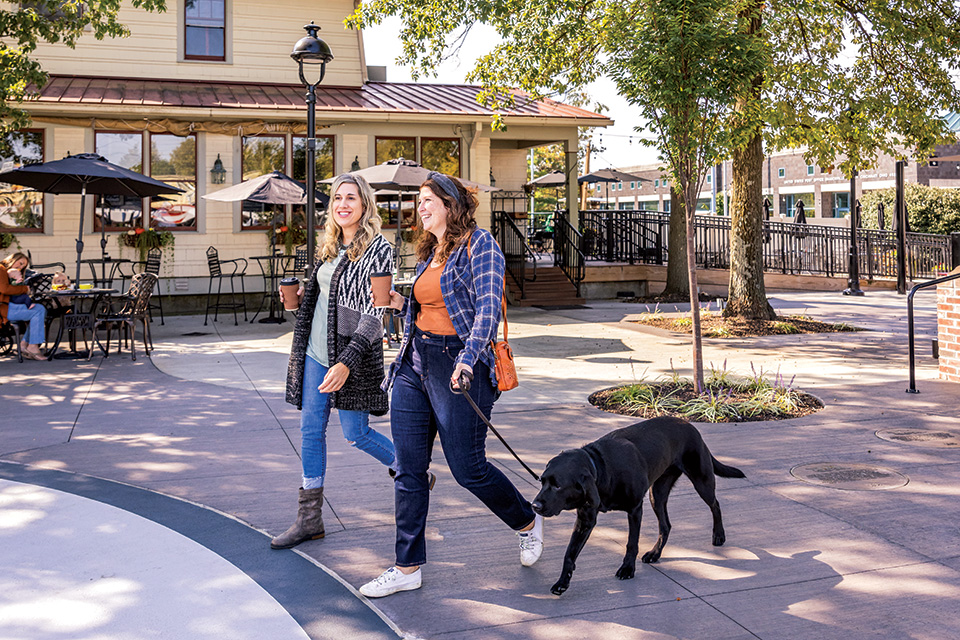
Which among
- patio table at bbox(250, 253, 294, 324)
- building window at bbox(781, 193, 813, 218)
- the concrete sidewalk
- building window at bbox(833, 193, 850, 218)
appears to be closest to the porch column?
patio table at bbox(250, 253, 294, 324)

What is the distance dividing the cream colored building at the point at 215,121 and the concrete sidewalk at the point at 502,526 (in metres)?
7.86

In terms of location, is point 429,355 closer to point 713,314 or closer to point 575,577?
point 575,577

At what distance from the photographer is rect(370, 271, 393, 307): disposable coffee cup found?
3.83 m

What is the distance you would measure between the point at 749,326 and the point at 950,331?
184 inches

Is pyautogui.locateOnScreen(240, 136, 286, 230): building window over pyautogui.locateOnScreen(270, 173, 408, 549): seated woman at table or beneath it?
over

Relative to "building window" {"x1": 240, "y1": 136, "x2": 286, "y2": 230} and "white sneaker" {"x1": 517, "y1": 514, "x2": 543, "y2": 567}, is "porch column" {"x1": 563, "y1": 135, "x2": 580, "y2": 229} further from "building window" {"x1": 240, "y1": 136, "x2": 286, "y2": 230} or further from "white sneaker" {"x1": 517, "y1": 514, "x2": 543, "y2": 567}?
"white sneaker" {"x1": 517, "y1": 514, "x2": 543, "y2": 567}

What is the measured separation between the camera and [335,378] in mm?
4125

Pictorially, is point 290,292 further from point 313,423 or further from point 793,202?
point 793,202

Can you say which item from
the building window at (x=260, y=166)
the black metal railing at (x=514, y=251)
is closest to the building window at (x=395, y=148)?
the building window at (x=260, y=166)

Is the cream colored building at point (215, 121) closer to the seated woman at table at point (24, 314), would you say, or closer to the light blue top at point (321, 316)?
the seated woman at table at point (24, 314)

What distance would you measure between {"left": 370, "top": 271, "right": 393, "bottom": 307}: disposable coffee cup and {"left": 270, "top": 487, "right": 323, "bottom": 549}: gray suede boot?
1178 millimetres

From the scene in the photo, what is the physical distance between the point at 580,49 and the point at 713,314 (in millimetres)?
4933

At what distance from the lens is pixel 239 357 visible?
11359mm

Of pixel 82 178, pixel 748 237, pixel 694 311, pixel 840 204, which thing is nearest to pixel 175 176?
pixel 82 178
